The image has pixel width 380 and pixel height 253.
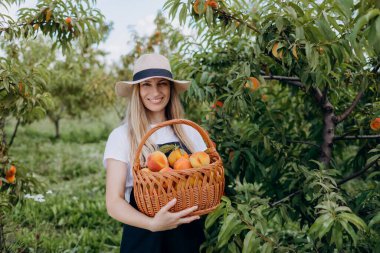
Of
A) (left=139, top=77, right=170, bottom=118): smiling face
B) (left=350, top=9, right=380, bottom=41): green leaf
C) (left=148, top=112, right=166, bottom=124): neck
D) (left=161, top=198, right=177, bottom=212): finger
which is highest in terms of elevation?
(left=350, top=9, right=380, bottom=41): green leaf

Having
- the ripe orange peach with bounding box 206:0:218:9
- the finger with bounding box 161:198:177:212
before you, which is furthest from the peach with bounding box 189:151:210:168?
the ripe orange peach with bounding box 206:0:218:9

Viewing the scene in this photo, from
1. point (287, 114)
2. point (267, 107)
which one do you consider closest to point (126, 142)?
point (267, 107)

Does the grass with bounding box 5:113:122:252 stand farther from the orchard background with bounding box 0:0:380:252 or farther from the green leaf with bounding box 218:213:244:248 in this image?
the green leaf with bounding box 218:213:244:248

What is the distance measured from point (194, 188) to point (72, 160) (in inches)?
261

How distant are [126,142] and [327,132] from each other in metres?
1.25

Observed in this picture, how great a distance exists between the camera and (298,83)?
239 cm

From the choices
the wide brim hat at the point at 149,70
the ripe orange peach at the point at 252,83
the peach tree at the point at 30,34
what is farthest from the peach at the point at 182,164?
the peach tree at the point at 30,34

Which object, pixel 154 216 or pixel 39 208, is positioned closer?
pixel 154 216

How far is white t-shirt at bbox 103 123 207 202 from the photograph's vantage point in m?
1.72

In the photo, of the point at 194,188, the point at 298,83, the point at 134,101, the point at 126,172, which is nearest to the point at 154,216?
the point at 194,188

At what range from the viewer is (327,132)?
2.35 meters

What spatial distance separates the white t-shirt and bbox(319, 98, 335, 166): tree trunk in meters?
0.81

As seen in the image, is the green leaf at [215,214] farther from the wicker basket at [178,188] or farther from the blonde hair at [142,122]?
the blonde hair at [142,122]

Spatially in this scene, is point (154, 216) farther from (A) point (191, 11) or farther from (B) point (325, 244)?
(A) point (191, 11)
